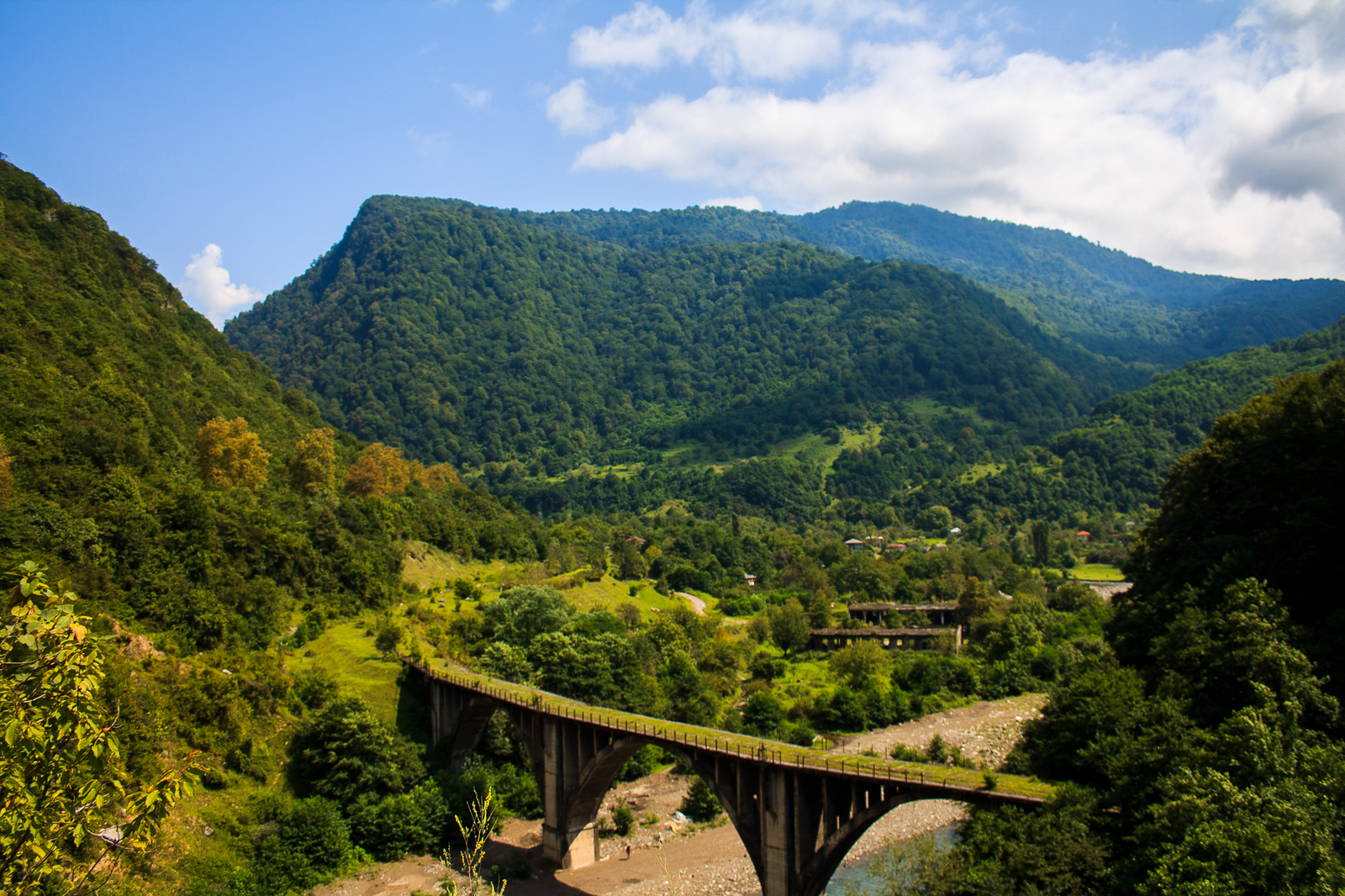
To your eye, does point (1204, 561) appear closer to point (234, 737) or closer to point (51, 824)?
point (51, 824)

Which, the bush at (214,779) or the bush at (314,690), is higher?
the bush at (314,690)

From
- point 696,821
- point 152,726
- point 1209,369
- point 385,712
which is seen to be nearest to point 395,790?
point 385,712

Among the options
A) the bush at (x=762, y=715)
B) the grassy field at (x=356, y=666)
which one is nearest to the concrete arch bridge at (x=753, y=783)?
the grassy field at (x=356, y=666)

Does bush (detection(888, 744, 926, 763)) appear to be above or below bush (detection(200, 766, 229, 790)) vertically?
below

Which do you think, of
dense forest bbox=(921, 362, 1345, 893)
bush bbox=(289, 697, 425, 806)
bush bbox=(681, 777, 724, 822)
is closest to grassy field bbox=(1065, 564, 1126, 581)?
dense forest bbox=(921, 362, 1345, 893)

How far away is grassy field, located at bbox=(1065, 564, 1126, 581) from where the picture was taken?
12369 cm

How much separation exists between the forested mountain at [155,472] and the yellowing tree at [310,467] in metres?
0.17

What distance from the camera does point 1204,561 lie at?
4316 centimetres

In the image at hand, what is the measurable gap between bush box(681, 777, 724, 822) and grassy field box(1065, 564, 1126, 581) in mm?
88604

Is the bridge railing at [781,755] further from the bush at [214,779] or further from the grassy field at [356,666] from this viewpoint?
the bush at [214,779]

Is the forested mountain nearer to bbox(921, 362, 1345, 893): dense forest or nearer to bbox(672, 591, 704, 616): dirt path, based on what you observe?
bbox(672, 591, 704, 616): dirt path

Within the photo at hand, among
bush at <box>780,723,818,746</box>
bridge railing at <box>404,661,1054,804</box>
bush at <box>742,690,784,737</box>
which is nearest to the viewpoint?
bridge railing at <box>404,661,1054,804</box>

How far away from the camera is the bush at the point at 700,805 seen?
173ft

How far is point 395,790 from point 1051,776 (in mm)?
33637
